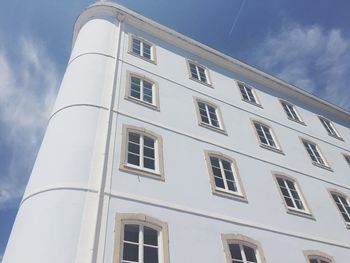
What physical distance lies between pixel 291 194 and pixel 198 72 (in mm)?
8315

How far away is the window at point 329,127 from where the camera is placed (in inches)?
825

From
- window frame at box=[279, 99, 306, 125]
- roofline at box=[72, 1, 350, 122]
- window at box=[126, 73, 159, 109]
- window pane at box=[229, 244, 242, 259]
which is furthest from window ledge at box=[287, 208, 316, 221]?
roofline at box=[72, 1, 350, 122]

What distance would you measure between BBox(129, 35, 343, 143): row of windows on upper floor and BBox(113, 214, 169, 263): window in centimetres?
570

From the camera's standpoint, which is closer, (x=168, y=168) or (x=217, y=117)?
(x=168, y=168)

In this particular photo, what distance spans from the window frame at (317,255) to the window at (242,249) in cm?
222

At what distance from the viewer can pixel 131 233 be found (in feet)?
26.5

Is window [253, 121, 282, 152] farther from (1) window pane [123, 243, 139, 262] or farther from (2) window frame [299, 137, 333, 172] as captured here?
(1) window pane [123, 243, 139, 262]

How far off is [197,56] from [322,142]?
9.52 m

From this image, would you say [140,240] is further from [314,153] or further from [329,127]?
[329,127]

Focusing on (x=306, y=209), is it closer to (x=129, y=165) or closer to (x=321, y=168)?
(x=321, y=168)

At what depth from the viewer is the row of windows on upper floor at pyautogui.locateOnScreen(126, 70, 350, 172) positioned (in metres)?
12.8

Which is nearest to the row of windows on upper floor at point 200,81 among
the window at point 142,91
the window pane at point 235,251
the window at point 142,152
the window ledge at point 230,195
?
the window at point 142,91

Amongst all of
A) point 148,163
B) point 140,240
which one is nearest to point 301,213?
point 148,163

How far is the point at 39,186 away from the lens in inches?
330
